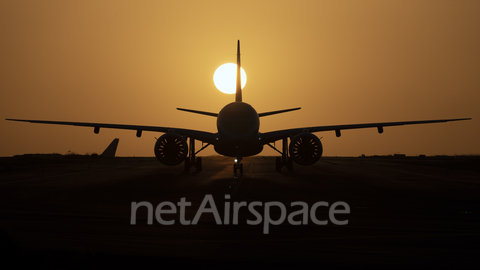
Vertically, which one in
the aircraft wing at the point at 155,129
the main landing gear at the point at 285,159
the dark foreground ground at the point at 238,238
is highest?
the aircraft wing at the point at 155,129

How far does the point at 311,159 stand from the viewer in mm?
28031

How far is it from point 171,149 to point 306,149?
9348 mm

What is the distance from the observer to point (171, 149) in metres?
28.6

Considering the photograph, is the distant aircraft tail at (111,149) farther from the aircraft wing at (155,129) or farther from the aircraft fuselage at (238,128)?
the aircraft fuselage at (238,128)

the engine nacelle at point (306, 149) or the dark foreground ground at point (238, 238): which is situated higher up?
the engine nacelle at point (306, 149)

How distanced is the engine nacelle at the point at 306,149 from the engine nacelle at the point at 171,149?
7.57m

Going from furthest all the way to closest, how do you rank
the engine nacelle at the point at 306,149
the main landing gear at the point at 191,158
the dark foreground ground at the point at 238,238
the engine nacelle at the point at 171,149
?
1. the main landing gear at the point at 191,158
2. the engine nacelle at the point at 171,149
3. the engine nacelle at the point at 306,149
4. the dark foreground ground at the point at 238,238

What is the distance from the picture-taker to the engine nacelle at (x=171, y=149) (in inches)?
1123

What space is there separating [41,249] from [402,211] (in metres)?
9.72

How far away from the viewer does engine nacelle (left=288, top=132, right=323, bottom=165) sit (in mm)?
27969

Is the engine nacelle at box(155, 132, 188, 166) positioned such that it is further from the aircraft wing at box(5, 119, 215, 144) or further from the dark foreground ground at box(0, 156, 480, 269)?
the dark foreground ground at box(0, 156, 480, 269)

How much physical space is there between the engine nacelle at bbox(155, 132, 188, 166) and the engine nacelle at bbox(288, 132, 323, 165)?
7.57m

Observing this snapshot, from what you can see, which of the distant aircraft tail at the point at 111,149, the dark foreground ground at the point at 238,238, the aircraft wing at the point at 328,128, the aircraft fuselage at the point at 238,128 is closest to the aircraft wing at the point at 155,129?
the aircraft fuselage at the point at 238,128

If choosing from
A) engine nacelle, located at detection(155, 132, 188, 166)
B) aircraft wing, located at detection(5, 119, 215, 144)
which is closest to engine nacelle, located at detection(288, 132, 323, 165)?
aircraft wing, located at detection(5, 119, 215, 144)
